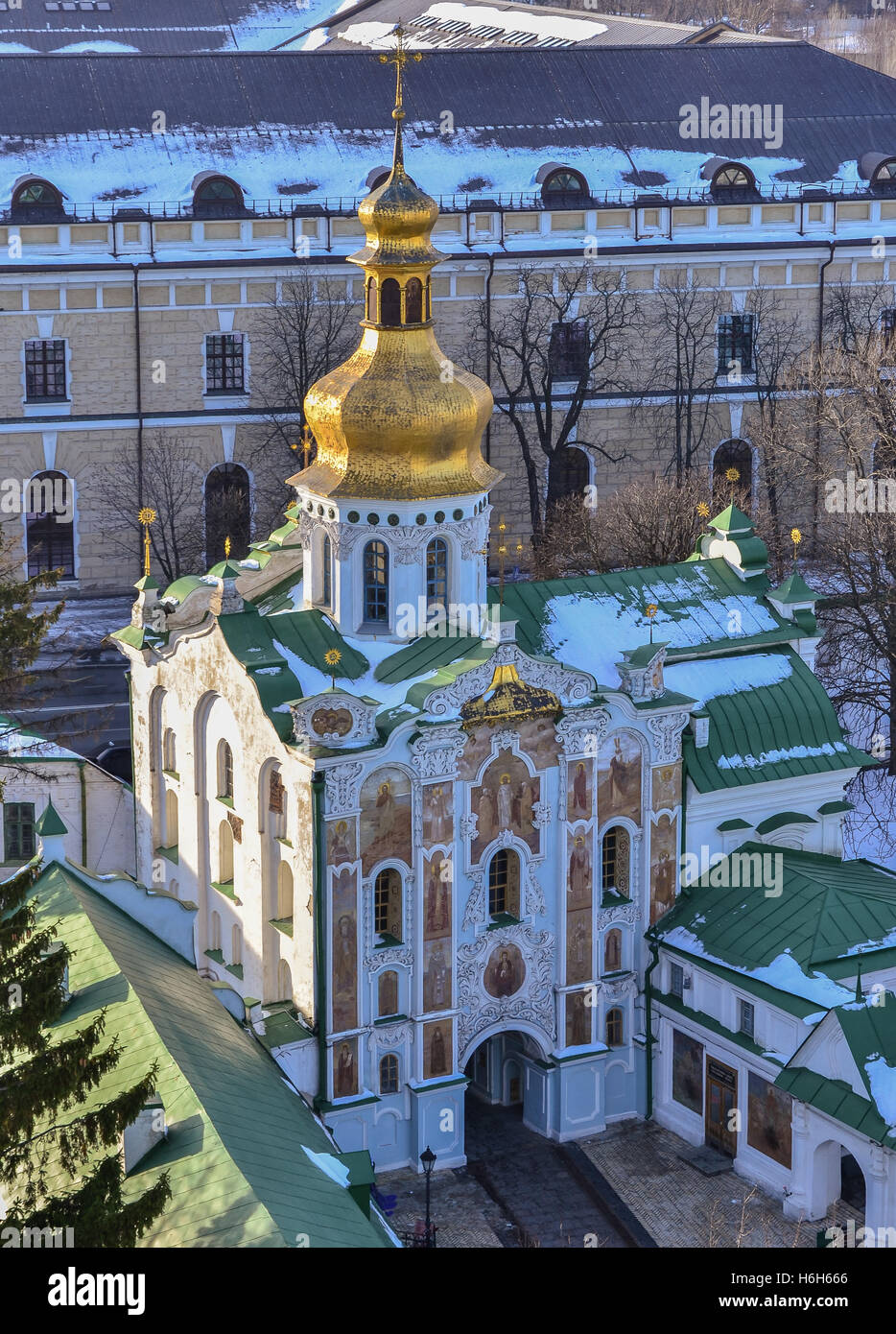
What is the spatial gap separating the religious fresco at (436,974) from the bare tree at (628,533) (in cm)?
1914

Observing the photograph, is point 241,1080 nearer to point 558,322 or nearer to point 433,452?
point 433,452

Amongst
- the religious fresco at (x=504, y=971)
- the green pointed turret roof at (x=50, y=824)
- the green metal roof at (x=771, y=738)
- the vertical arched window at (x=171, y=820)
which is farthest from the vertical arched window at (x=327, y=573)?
the green metal roof at (x=771, y=738)

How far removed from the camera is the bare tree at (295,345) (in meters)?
70.8

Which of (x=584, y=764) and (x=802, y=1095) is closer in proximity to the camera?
(x=802, y=1095)

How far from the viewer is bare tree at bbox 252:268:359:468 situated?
7075 centimetres

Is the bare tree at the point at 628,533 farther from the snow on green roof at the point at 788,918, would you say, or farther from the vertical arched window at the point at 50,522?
the snow on green roof at the point at 788,918

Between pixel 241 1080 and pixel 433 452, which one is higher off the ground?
pixel 433 452

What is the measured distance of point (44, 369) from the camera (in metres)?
69.8

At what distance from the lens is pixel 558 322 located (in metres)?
72.9

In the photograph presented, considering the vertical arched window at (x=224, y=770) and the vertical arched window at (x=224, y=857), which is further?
the vertical arched window at (x=224, y=857)

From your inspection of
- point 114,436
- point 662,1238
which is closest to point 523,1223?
point 662,1238

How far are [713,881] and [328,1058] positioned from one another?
797 cm

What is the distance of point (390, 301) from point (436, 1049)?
12.6 meters

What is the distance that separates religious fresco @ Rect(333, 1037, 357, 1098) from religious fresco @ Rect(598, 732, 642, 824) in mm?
5952
